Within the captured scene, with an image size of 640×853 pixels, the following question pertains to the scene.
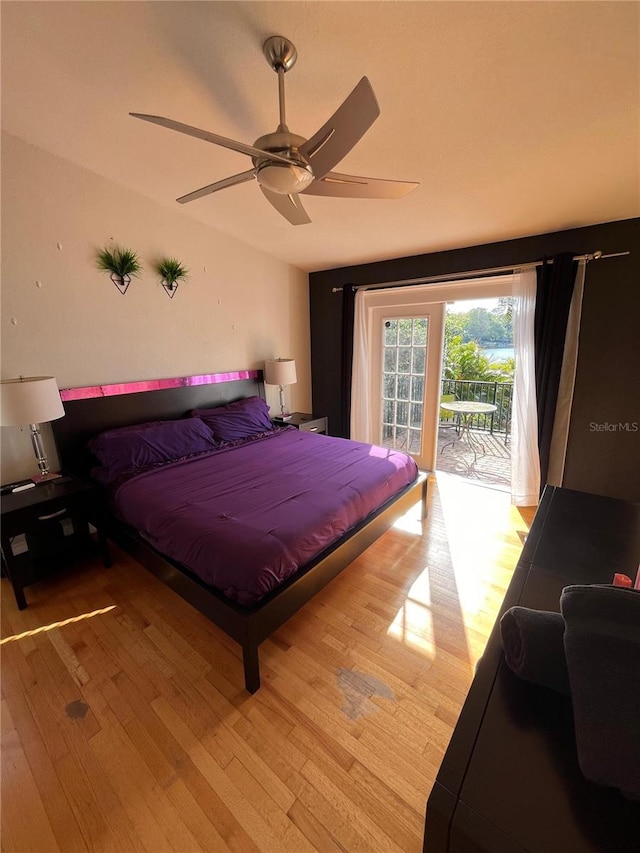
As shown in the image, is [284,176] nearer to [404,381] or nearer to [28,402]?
[28,402]

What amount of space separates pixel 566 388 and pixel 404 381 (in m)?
1.55

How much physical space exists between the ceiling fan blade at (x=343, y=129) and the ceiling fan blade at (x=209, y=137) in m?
0.14

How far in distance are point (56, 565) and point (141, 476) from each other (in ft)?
2.45

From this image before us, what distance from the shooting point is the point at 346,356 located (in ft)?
13.2

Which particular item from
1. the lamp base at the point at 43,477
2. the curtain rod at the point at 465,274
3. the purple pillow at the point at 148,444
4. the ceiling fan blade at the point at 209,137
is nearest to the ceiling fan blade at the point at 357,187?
the ceiling fan blade at the point at 209,137

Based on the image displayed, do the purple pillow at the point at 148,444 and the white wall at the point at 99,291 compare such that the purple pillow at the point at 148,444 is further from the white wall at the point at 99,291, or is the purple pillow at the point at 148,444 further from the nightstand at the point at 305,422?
the nightstand at the point at 305,422

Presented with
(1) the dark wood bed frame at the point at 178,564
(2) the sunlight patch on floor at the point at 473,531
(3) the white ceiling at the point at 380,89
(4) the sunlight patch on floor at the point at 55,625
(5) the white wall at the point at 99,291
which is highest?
(3) the white ceiling at the point at 380,89

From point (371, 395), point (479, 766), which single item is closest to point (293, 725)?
point (479, 766)

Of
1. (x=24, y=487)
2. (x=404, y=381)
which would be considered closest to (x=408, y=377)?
(x=404, y=381)

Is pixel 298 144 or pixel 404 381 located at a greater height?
pixel 298 144

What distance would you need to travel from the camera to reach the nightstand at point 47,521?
6.32 feet

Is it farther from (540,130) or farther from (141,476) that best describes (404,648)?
(540,130)

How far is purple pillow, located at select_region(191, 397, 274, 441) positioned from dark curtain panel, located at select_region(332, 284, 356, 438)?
3.32ft

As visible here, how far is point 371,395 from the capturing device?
421 centimetres
